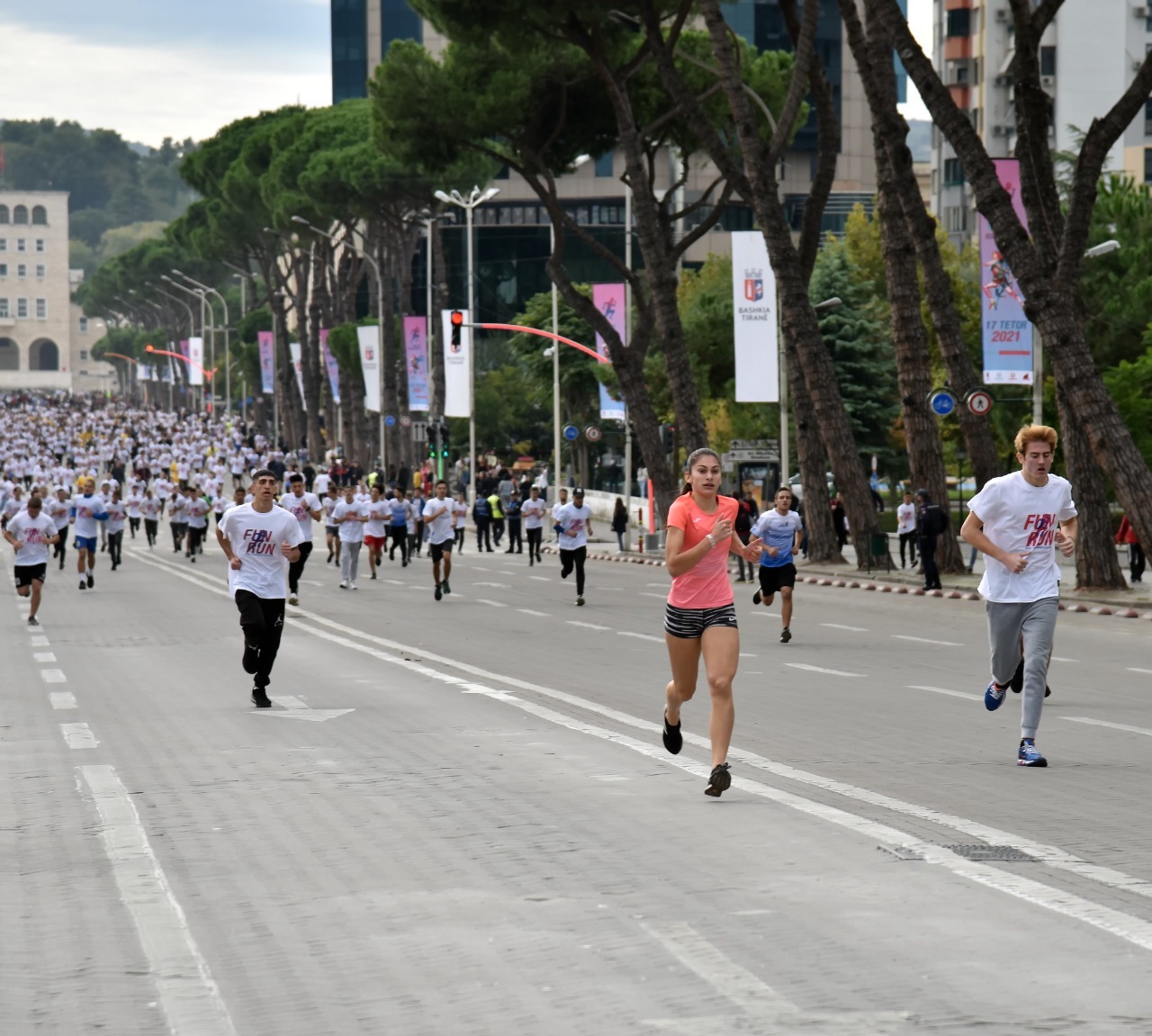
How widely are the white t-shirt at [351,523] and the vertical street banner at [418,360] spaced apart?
32356mm

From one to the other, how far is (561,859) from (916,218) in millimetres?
25907

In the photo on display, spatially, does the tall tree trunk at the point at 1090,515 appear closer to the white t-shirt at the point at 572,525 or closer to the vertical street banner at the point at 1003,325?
the vertical street banner at the point at 1003,325

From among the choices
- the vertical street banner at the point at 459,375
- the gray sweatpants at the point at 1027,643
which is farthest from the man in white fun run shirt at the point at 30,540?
the vertical street banner at the point at 459,375

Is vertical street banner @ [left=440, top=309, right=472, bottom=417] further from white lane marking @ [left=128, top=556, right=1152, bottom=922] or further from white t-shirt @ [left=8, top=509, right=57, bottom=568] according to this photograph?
white lane marking @ [left=128, top=556, right=1152, bottom=922]

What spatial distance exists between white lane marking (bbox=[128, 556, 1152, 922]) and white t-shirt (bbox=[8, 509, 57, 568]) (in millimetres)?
6900

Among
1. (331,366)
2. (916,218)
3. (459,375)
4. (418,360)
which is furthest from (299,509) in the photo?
(331,366)

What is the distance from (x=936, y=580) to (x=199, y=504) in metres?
17.5

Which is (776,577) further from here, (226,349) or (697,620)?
(226,349)

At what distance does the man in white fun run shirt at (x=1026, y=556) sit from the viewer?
11469 millimetres

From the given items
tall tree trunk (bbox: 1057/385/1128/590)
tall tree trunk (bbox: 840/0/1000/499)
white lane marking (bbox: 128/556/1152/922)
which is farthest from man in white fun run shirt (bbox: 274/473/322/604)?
tall tree trunk (bbox: 1057/385/1128/590)

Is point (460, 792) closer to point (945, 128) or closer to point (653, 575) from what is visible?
point (945, 128)

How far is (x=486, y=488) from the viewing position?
56.7 m

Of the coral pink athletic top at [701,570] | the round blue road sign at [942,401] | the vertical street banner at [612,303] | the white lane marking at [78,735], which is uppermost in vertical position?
the vertical street banner at [612,303]

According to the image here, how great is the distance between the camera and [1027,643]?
11.6 metres
